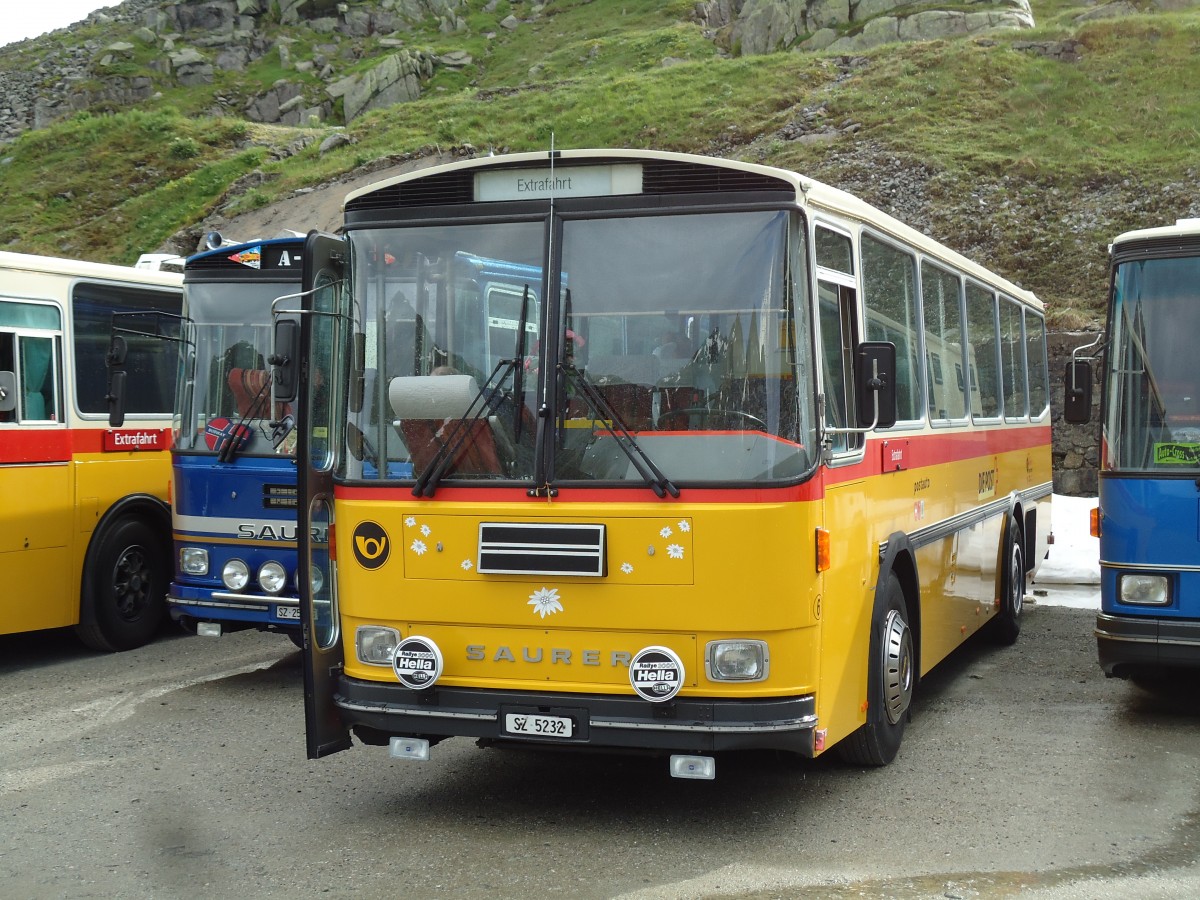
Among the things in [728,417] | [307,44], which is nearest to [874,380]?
[728,417]

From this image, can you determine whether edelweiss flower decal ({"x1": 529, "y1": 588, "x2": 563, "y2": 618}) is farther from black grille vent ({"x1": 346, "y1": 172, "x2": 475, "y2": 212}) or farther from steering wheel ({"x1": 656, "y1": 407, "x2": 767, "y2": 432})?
black grille vent ({"x1": 346, "y1": 172, "x2": 475, "y2": 212})

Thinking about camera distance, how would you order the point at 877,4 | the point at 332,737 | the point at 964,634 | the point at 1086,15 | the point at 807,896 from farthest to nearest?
the point at 877,4 < the point at 1086,15 < the point at 964,634 < the point at 332,737 < the point at 807,896

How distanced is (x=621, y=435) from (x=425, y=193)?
1.49 meters

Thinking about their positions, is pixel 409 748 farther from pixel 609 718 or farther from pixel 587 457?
pixel 587 457

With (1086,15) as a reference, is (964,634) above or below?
below

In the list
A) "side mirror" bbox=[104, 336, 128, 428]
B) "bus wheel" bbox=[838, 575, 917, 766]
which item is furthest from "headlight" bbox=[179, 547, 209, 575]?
"bus wheel" bbox=[838, 575, 917, 766]

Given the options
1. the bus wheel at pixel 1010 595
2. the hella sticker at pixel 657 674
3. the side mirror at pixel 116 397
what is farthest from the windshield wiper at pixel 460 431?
the bus wheel at pixel 1010 595

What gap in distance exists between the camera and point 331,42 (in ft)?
315

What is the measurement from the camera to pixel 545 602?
18.9ft

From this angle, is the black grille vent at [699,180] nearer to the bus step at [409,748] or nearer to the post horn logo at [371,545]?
the post horn logo at [371,545]

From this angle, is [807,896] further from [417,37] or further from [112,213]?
[417,37]

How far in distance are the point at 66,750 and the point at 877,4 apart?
5837cm

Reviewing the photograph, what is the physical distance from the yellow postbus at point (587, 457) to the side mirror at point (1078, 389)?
8.88 ft

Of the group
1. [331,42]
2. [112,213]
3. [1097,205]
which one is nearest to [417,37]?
[331,42]
